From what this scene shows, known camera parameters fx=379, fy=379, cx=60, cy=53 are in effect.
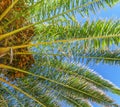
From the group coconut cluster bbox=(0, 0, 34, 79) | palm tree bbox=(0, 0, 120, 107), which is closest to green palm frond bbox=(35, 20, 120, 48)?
palm tree bbox=(0, 0, 120, 107)

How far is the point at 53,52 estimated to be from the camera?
8.27 metres

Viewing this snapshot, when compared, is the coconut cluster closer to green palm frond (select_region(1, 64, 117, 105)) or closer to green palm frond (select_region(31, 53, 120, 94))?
green palm frond (select_region(1, 64, 117, 105))

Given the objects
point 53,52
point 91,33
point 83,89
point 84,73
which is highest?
point 91,33

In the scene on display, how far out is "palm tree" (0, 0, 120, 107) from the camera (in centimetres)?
768

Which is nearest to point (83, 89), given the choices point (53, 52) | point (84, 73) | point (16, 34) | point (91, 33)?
point (84, 73)

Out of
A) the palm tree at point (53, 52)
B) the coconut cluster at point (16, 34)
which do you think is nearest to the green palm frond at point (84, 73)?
the palm tree at point (53, 52)

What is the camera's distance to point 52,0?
8156 mm

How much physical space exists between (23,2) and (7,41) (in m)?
0.86

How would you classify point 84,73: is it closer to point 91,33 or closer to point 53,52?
point 53,52

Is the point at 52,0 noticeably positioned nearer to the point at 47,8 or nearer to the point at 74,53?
the point at 47,8

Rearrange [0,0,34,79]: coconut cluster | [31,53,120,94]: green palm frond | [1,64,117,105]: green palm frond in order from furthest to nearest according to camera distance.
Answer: [31,53,120,94]: green palm frond < [1,64,117,105]: green palm frond < [0,0,34,79]: coconut cluster

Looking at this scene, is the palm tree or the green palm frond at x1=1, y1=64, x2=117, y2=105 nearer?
the palm tree

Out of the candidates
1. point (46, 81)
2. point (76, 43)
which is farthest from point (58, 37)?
point (46, 81)

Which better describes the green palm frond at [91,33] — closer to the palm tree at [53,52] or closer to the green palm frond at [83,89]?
the palm tree at [53,52]
